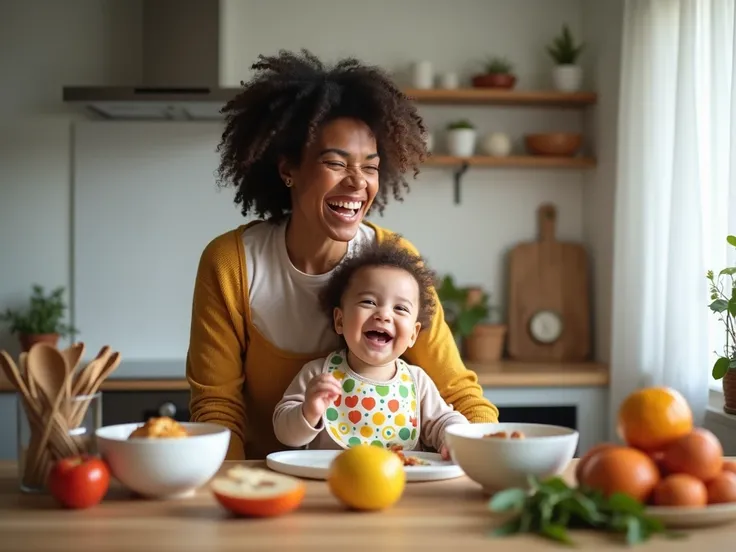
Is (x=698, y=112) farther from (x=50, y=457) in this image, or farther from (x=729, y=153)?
(x=50, y=457)

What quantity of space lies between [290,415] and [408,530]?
595mm

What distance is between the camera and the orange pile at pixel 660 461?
110 centimetres

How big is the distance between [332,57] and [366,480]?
2.80 meters

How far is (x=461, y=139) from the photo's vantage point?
11.9ft

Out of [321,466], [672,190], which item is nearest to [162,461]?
[321,466]

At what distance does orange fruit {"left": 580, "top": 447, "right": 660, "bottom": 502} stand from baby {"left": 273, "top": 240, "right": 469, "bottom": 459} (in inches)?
24.2

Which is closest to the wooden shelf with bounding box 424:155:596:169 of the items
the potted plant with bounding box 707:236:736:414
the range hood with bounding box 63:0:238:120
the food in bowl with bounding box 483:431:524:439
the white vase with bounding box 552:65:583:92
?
the white vase with bounding box 552:65:583:92

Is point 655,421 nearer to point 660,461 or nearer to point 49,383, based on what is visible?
point 660,461

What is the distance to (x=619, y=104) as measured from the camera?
3.24 meters

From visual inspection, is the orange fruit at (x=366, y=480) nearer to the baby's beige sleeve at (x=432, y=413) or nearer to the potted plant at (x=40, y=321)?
the baby's beige sleeve at (x=432, y=413)

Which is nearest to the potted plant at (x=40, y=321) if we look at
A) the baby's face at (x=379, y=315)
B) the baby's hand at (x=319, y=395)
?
the baby's face at (x=379, y=315)

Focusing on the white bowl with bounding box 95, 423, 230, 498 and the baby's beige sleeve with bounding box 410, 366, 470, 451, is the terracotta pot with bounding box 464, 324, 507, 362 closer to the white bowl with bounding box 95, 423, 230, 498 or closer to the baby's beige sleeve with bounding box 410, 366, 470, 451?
the baby's beige sleeve with bounding box 410, 366, 470, 451

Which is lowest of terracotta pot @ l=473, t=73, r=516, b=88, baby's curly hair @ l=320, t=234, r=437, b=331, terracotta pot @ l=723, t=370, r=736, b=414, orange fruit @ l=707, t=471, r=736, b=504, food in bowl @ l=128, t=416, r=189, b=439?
terracotta pot @ l=723, t=370, r=736, b=414

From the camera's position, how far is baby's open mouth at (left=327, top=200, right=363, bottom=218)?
1881 millimetres
